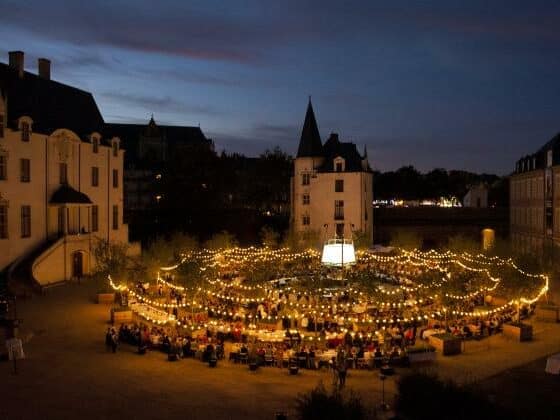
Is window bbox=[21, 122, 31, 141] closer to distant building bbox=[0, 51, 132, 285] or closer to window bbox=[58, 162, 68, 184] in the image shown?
distant building bbox=[0, 51, 132, 285]

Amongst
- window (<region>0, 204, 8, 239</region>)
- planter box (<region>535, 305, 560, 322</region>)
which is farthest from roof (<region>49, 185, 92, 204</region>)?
planter box (<region>535, 305, 560, 322</region>)

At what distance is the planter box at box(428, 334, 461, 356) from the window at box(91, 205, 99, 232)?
31.4m

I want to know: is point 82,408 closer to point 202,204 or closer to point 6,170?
point 6,170

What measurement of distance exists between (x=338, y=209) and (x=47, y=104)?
28.5m

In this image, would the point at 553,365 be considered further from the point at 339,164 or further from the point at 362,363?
the point at 339,164

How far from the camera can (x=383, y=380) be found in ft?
63.5

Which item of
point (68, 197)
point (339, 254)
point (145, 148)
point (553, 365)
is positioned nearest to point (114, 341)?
point (339, 254)

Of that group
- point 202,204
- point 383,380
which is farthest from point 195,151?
point 383,380

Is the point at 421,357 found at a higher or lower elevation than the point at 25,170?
lower

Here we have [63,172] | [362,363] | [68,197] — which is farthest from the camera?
[63,172]

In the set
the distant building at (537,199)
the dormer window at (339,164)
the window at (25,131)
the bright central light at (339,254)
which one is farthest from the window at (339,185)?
the bright central light at (339,254)

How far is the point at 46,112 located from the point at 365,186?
101ft

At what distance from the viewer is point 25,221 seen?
42.2 m

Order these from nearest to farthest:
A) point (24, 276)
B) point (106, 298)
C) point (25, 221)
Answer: point (106, 298) → point (24, 276) → point (25, 221)
